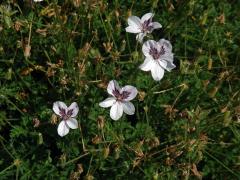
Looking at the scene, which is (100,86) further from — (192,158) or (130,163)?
(192,158)

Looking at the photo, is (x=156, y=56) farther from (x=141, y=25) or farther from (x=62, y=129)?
(x=62, y=129)

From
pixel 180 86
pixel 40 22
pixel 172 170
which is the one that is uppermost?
pixel 40 22

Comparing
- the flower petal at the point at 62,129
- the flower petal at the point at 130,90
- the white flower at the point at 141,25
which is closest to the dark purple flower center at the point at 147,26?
the white flower at the point at 141,25

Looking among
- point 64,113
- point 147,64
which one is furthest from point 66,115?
point 147,64

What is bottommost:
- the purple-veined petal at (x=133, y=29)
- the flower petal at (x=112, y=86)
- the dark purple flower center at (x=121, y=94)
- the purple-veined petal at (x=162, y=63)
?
the dark purple flower center at (x=121, y=94)

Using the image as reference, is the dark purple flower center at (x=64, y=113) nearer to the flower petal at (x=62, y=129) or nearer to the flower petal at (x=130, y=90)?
the flower petal at (x=62, y=129)

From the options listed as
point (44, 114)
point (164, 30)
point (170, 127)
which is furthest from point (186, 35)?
point (44, 114)
